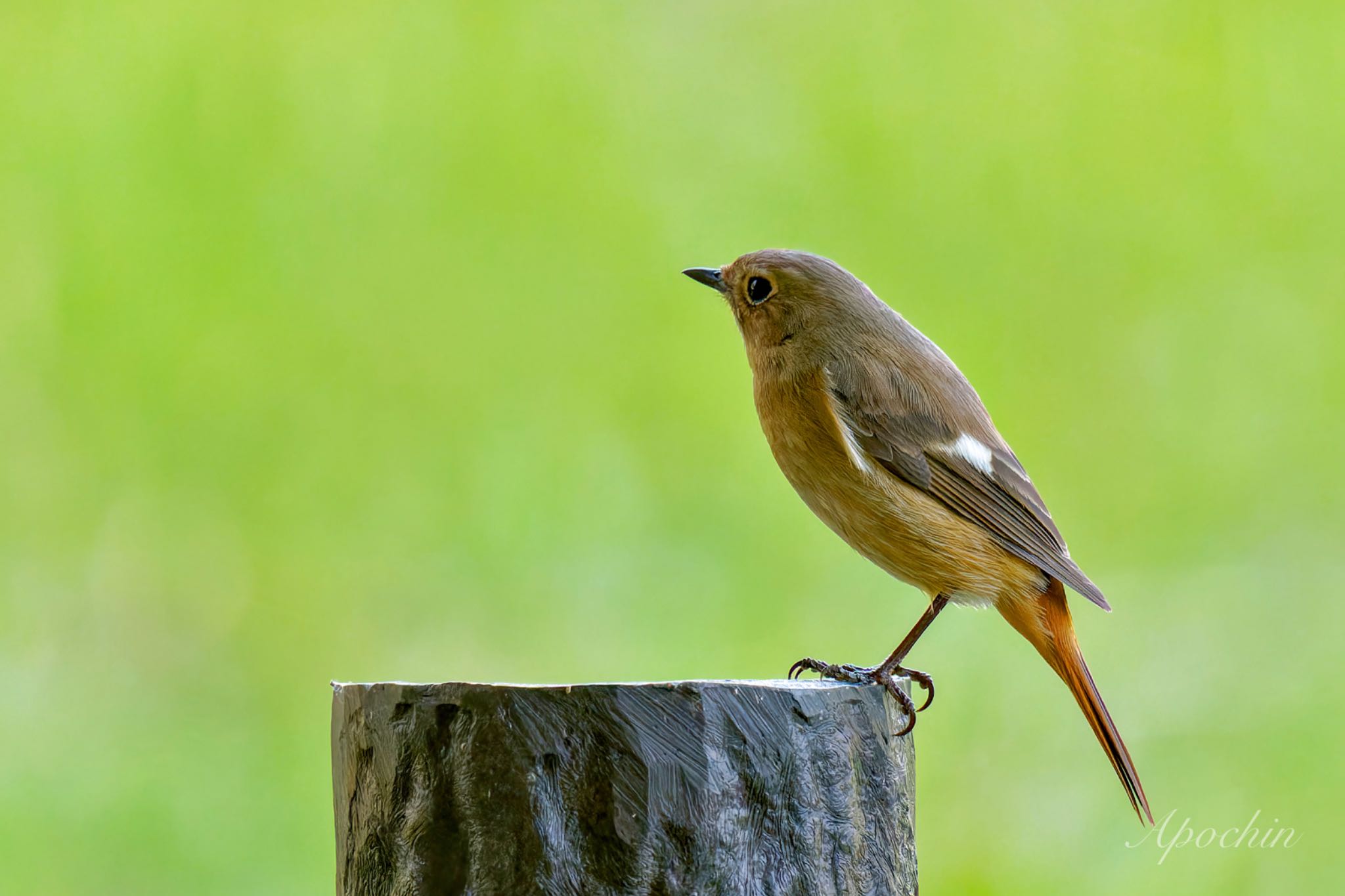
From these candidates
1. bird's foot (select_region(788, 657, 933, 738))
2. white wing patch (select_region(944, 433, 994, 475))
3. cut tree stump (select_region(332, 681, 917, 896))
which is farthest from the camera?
white wing patch (select_region(944, 433, 994, 475))

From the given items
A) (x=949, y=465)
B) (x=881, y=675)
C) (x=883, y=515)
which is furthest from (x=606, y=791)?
(x=949, y=465)

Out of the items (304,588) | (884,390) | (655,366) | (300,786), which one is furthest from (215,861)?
(884,390)

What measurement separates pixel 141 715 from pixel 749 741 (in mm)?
2848

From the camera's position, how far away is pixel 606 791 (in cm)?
172

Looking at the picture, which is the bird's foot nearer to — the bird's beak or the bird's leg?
the bird's leg

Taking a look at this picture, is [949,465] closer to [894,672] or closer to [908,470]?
[908,470]

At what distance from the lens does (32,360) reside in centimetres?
426

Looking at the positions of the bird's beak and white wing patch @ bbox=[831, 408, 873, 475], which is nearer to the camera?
white wing patch @ bbox=[831, 408, 873, 475]

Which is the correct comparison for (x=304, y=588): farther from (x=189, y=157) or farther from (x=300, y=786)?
(x=189, y=157)

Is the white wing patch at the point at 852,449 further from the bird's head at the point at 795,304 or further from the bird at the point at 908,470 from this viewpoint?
the bird's head at the point at 795,304

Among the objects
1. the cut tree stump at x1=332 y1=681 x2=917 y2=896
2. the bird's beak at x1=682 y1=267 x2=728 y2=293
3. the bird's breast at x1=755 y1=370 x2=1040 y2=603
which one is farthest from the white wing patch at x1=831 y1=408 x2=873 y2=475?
the cut tree stump at x1=332 y1=681 x2=917 y2=896

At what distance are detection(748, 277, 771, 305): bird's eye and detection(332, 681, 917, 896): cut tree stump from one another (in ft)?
5.68

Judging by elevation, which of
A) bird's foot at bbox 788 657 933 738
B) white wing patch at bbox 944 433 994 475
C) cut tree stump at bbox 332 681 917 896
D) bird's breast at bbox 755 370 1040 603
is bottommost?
cut tree stump at bbox 332 681 917 896

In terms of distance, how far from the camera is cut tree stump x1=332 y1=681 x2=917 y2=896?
1713 millimetres
